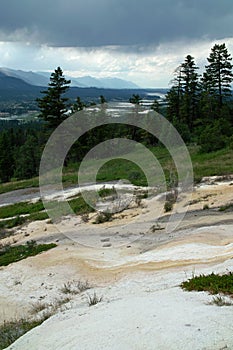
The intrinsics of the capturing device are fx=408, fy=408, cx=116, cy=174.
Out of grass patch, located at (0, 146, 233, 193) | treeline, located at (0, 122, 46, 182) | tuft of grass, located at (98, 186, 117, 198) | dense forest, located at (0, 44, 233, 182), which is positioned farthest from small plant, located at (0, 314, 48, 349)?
treeline, located at (0, 122, 46, 182)

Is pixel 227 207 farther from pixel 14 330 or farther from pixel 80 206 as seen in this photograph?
pixel 14 330

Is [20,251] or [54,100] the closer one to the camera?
[20,251]

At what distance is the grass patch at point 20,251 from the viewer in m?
14.8

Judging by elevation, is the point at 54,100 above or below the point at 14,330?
above

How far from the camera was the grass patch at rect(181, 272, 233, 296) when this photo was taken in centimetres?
745

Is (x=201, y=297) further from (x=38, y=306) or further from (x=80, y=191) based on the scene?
(x=80, y=191)

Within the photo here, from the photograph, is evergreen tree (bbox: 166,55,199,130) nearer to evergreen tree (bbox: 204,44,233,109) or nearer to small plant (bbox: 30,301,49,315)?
evergreen tree (bbox: 204,44,233,109)

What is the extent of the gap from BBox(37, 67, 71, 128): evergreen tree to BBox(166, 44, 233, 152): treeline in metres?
14.1

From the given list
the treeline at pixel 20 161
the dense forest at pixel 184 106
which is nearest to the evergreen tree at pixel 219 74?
the dense forest at pixel 184 106

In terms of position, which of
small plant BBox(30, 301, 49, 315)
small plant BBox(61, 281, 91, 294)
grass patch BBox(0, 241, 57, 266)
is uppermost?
small plant BBox(61, 281, 91, 294)

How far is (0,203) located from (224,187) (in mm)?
18237

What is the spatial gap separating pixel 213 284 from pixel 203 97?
1935 inches

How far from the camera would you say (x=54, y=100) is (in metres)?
47.2

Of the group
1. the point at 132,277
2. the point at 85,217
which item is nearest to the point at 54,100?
the point at 85,217
